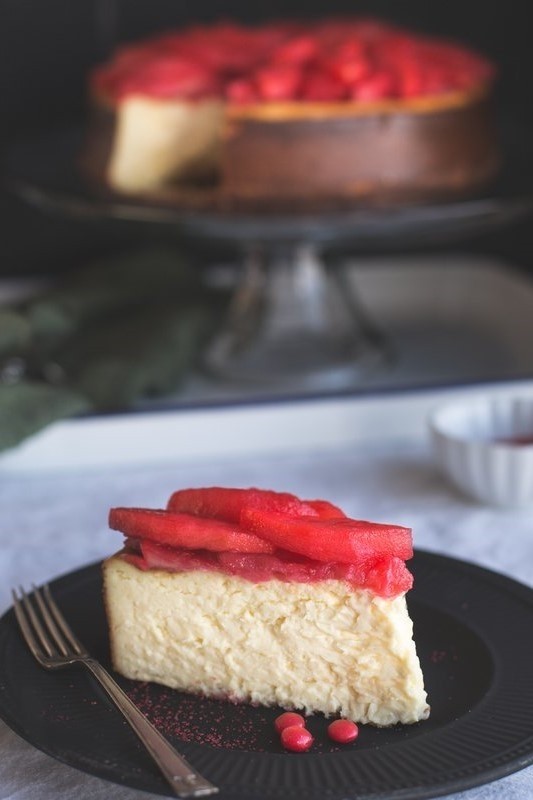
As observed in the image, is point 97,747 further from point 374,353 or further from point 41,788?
point 374,353

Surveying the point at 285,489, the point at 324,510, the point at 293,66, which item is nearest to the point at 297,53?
the point at 293,66

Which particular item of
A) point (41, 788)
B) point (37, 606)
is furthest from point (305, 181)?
point (41, 788)

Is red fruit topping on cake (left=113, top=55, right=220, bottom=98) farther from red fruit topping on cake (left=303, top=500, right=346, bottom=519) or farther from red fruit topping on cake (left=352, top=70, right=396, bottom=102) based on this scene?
red fruit topping on cake (left=303, top=500, right=346, bottom=519)

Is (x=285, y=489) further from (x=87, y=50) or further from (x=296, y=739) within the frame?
(x=87, y=50)

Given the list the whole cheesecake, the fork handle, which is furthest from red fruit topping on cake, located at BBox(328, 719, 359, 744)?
the whole cheesecake

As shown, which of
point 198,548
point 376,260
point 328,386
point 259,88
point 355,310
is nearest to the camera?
point 198,548
